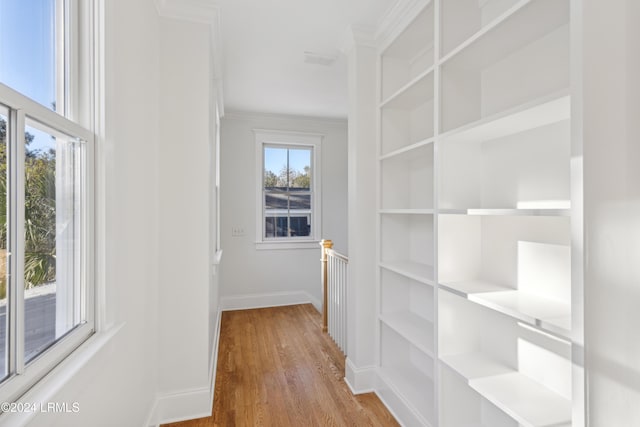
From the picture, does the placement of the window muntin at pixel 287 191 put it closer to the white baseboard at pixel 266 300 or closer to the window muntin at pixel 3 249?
the white baseboard at pixel 266 300

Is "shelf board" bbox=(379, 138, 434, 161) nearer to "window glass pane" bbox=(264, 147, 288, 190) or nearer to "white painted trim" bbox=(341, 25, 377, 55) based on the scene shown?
"white painted trim" bbox=(341, 25, 377, 55)

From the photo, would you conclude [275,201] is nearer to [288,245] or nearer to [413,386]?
[288,245]

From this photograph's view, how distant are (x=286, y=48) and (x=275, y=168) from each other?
2.06 metres

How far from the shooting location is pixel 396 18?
6.44 ft

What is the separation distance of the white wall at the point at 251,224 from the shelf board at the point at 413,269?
235cm

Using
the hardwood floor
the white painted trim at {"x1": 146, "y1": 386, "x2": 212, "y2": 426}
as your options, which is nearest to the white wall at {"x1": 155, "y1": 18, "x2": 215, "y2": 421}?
the white painted trim at {"x1": 146, "y1": 386, "x2": 212, "y2": 426}

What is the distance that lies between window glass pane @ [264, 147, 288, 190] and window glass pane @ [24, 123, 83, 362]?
3.29 m

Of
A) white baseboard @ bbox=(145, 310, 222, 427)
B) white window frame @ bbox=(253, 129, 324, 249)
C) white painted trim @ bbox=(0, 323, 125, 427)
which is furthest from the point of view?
white window frame @ bbox=(253, 129, 324, 249)

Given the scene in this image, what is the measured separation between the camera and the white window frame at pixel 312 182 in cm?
430

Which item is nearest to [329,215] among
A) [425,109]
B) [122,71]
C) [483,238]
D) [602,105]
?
[425,109]

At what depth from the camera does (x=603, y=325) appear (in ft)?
3.00

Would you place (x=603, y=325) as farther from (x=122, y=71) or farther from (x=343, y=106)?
(x=343, y=106)

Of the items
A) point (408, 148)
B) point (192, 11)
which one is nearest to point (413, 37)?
point (408, 148)

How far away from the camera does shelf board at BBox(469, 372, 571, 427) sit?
1.15 metres
